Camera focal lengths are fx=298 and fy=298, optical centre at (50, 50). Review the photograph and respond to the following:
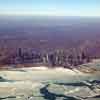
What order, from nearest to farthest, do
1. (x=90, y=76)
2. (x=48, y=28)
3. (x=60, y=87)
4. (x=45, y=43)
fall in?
1. (x=60, y=87)
2. (x=90, y=76)
3. (x=45, y=43)
4. (x=48, y=28)

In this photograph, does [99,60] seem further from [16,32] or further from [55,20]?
[16,32]

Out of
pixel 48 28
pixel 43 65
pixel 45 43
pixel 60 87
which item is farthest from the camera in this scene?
pixel 48 28

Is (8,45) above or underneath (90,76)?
above

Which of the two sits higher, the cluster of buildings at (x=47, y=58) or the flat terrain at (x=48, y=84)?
the cluster of buildings at (x=47, y=58)

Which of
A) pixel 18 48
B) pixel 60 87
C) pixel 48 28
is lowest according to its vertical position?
pixel 60 87

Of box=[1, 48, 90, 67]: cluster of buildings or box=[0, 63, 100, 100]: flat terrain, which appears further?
box=[1, 48, 90, 67]: cluster of buildings

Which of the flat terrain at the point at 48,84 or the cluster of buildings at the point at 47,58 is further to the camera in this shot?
the cluster of buildings at the point at 47,58

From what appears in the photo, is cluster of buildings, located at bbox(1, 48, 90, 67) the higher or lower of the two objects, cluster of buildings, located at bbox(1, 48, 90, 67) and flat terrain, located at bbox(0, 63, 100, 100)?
the higher

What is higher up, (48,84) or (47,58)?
(47,58)

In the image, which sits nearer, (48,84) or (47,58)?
(48,84)

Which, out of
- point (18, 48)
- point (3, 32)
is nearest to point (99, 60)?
point (18, 48)

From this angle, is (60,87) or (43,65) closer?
(60,87)
